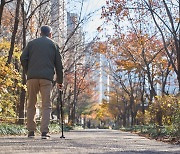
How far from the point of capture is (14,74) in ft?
37.9

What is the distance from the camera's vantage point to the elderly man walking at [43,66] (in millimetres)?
6348

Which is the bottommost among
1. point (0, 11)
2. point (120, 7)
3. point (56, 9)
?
point (0, 11)

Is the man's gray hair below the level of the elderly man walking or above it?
above

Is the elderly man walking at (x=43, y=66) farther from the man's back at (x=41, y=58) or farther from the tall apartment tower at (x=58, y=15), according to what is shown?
the tall apartment tower at (x=58, y=15)

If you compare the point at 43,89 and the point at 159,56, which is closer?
the point at 43,89

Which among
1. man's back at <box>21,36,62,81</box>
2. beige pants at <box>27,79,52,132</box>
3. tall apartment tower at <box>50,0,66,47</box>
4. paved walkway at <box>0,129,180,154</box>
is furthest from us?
tall apartment tower at <box>50,0,66,47</box>

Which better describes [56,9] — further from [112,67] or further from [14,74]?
[112,67]

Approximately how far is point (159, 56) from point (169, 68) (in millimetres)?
2644

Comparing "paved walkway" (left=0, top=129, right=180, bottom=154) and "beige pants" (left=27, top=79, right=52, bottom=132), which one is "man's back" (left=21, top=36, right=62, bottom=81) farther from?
"paved walkway" (left=0, top=129, right=180, bottom=154)

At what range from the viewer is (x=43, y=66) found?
6324 millimetres

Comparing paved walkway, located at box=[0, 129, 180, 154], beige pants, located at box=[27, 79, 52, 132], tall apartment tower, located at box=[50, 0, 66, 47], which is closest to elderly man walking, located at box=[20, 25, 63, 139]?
beige pants, located at box=[27, 79, 52, 132]

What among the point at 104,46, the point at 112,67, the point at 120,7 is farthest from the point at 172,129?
the point at 112,67

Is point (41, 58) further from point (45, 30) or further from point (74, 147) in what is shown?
point (74, 147)

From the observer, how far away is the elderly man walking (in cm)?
635
